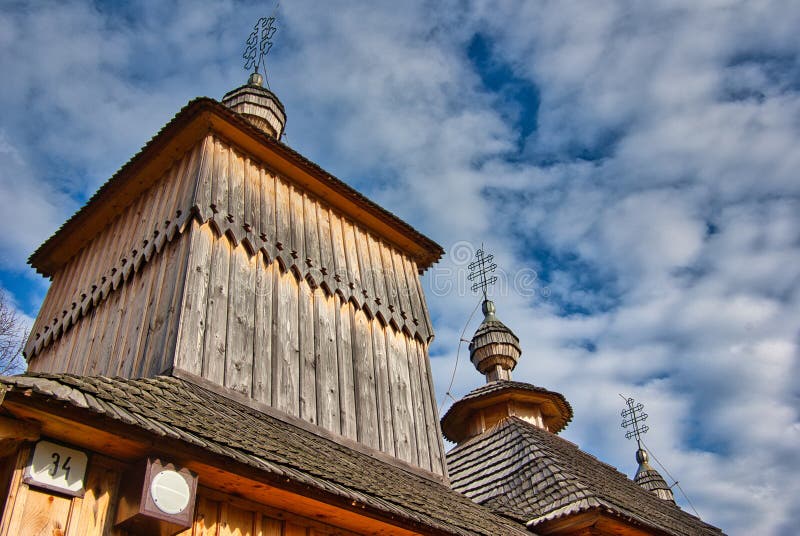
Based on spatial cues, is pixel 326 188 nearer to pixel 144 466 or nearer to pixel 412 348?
pixel 412 348

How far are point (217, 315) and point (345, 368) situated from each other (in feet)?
6.76

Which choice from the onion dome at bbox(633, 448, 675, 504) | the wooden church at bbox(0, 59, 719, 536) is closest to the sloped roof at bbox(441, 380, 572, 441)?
the wooden church at bbox(0, 59, 719, 536)

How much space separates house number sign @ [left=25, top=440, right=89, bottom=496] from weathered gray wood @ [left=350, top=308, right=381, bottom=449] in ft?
14.9

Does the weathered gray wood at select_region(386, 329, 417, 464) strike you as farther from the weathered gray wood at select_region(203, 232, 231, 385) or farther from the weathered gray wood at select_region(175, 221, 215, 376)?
the weathered gray wood at select_region(175, 221, 215, 376)

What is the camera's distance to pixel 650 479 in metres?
29.5

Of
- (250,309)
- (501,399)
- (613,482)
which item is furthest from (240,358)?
(501,399)

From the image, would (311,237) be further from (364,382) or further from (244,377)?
(244,377)

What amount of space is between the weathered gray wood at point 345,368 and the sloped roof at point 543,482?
290cm

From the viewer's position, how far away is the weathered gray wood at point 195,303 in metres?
7.29

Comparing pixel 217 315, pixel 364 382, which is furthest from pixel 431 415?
pixel 217 315

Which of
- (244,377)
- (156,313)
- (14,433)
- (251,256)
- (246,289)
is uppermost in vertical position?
(251,256)

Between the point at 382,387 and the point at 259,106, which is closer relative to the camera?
the point at 382,387

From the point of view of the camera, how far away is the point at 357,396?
9.09 meters

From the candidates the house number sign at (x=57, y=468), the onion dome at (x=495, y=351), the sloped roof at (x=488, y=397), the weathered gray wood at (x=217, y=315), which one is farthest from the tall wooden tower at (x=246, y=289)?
the onion dome at (x=495, y=351)
